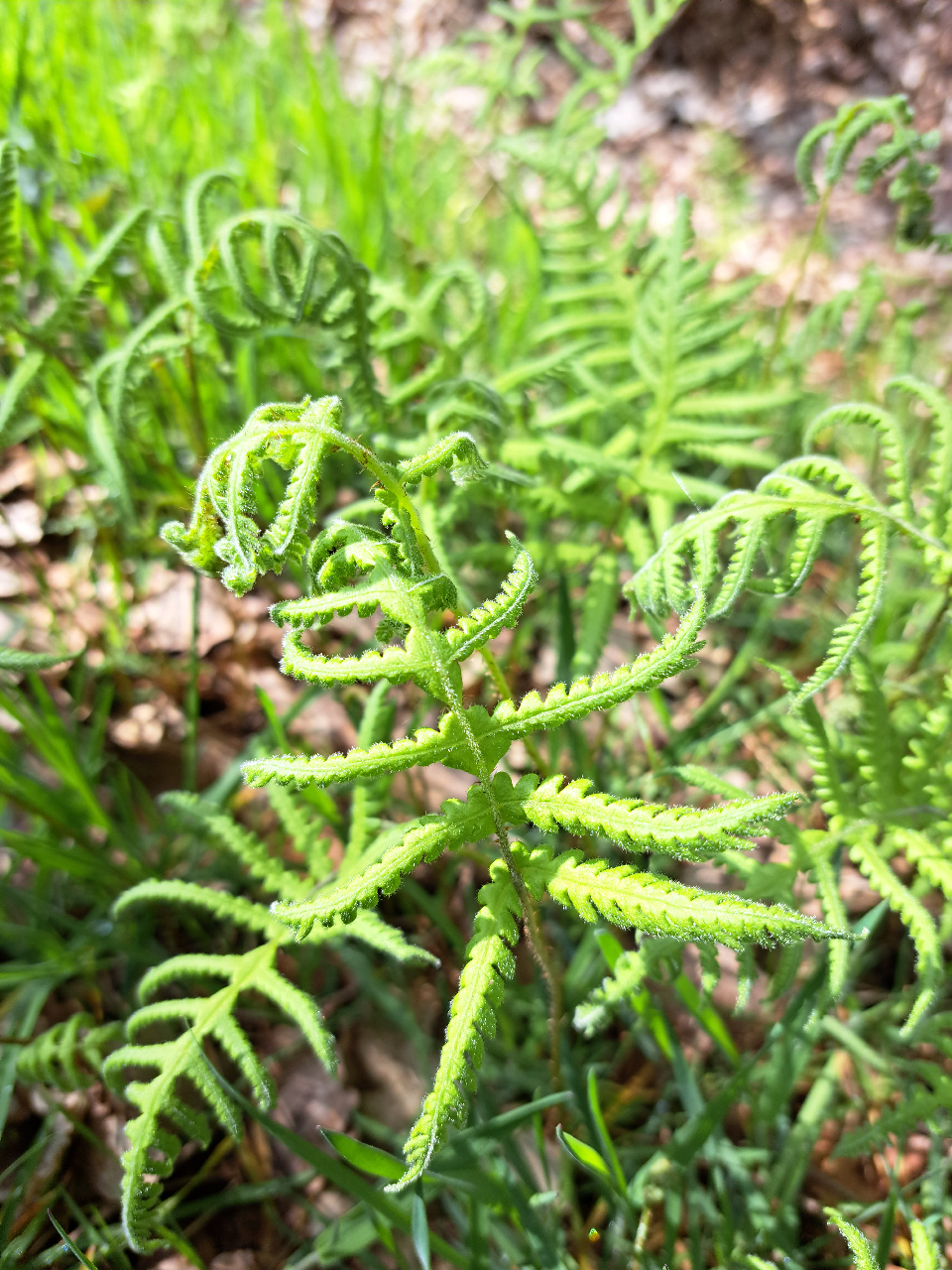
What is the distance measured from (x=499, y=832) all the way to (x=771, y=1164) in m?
1.14

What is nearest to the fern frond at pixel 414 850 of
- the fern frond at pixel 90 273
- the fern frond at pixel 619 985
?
the fern frond at pixel 619 985

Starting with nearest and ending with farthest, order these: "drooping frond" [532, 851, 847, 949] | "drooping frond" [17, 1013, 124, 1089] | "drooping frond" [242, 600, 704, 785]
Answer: "drooping frond" [532, 851, 847, 949] → "drooping frond" [242, 600, 704, 785] → "drooping frond" [17, 1013, 124, 1089]

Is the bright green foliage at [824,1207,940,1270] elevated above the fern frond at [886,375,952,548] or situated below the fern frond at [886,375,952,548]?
below

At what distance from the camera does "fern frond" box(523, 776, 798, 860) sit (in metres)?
0.92

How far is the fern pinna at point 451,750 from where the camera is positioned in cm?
92

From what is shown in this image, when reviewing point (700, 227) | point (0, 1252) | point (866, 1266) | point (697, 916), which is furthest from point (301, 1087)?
point (700, 227)

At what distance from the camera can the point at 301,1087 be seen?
70.5 inches

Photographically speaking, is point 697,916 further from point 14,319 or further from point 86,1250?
point 14,319

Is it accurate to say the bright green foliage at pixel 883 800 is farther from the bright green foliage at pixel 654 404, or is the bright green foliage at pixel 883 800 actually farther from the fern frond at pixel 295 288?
the fern frond at pixel 295 288

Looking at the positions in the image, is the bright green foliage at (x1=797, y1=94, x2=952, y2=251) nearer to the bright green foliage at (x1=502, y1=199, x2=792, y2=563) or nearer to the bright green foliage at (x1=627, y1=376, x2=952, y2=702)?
the bright green foliage at (x1=502, y1=199, x2=792, y2=563)

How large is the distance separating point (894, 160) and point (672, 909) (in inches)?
61.0

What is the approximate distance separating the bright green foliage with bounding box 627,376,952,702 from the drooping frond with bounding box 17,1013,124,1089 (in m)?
1.28

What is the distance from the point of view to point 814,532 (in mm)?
1288

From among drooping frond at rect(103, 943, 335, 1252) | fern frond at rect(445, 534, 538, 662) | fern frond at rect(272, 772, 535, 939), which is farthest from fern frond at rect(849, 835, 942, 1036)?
drooping frond at rect(103, 943, 335, 1252)
